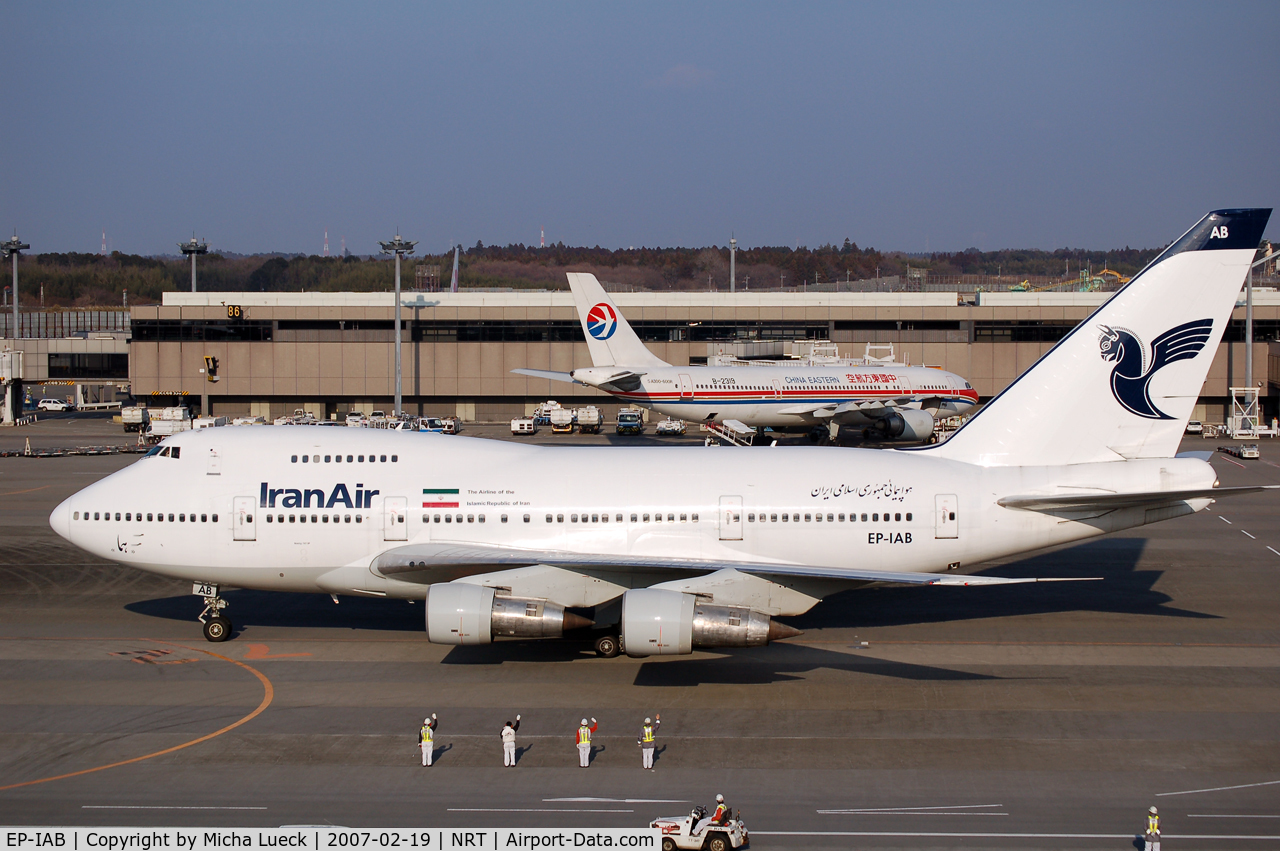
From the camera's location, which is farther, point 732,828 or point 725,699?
point 725,699

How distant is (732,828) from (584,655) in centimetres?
1032

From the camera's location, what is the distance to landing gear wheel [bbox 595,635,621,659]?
24.5 m

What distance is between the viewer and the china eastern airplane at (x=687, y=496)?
80.5ft

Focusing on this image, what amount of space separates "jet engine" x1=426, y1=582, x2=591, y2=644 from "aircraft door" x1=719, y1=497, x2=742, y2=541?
170 inches

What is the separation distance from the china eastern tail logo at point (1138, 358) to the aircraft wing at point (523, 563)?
6581 millimetres

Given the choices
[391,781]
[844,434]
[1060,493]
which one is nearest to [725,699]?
[391,781]

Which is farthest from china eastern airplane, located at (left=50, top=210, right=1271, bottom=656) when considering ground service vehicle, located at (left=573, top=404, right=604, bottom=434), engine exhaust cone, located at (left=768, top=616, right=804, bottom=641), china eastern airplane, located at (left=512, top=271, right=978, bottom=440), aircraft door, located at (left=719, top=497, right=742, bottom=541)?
ground service vehicle, located at (left=573, top=404, right=604, bottom=434)

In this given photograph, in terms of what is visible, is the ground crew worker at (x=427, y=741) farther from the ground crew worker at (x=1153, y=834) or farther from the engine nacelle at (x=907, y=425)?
the engine nacelle at (x=907, y=425)

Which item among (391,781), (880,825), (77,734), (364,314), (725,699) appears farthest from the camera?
(364,314)

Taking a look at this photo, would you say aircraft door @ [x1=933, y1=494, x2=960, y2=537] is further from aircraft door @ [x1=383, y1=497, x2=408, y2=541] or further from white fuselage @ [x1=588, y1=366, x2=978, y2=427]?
white fuselage @ [x1=588, y1=366, x2=978, y2=427]

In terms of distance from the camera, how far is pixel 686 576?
2333 cm

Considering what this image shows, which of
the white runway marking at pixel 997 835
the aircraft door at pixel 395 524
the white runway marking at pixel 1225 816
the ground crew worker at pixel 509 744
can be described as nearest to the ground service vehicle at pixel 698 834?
the white runway marking at pixel 997 835

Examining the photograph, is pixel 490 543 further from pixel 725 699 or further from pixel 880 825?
pixel 880 825

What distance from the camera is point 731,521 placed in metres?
24.5
